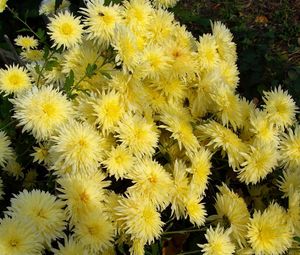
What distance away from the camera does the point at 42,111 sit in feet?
5.19

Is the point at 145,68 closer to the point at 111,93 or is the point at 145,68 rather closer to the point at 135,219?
the point at 111,93

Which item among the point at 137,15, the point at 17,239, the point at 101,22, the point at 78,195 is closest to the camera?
the point at 17,239

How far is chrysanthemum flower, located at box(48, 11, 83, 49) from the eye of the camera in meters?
1.81

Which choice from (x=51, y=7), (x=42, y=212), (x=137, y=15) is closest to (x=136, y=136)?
(x=42, y=212)

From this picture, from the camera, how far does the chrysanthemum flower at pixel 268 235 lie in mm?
1606

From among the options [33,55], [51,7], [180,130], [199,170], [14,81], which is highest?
[51,7]

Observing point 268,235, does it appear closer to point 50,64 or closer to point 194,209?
point 194,209

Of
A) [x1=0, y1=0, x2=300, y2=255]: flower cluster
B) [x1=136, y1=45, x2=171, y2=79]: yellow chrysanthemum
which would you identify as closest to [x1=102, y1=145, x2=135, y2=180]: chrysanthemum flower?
[x1=0, y1=0, x2=300, y2=255]: flower cluster

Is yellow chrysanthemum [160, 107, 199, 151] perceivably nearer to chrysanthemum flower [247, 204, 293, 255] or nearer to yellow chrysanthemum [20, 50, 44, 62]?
chrysanthemum flower [247, 204, 293, 255]

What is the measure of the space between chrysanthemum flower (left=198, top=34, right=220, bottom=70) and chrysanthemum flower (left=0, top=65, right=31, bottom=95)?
0.57 metres

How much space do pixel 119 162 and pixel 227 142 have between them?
13.2 inches

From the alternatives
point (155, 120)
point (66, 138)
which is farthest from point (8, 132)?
point (155, 120)

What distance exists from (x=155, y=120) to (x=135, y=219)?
37 cm

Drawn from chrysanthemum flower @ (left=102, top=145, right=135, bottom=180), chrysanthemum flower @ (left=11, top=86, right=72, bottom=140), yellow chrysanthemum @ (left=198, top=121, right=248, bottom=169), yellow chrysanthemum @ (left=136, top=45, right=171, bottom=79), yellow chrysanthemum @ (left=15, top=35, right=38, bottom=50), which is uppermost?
yellow chrysanthemum @ (left=15, top=35, right=38, bottom=50)
